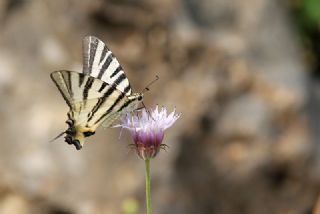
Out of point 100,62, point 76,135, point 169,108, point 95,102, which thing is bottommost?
point 76,135

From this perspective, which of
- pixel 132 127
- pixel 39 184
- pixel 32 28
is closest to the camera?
pixel 132 127

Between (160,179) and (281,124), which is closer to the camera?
(160,179)

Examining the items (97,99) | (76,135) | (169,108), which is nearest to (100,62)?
(97,99)

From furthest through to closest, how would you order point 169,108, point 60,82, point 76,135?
point 169,108 → point 76,135 → point 60,82

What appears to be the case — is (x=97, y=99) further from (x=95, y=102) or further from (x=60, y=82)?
(x=60, y=82)

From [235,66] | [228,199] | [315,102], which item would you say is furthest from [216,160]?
[315,102]

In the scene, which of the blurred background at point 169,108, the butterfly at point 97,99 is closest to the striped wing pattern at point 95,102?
the butterfly at point 97,99

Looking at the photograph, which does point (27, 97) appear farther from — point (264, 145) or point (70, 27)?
point (264, 145)

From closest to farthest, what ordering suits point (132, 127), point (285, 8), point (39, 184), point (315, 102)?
1. point (132, 127)
2. point (39, 184)
3. point (315, 102)
4. point (285, 8)
